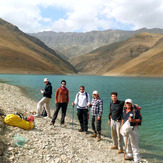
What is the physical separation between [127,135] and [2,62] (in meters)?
132

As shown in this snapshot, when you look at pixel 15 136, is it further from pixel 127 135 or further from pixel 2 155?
pixel 127 135

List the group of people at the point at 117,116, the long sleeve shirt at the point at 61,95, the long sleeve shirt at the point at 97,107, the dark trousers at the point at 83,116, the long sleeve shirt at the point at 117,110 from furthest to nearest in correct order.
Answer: the long sleeve shirt at the point at 61,95, the dark trousers at the point at 83,116, the long sleeve shirt at the point at 97,107, the long sleeve shirt at the point at 117,110, the group of people at the point at 117,116

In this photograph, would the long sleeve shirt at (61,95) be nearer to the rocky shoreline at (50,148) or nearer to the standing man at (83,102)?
the standing man at (83,102)

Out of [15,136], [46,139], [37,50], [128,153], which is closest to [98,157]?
[128,153]

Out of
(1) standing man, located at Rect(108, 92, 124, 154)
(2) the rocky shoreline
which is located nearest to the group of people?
(1) standing man, located at Rect(108, 92, 124, 154)

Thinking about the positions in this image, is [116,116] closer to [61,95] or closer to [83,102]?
[83,102]

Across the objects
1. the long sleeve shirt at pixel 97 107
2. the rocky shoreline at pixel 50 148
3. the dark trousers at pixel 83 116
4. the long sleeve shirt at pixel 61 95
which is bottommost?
the rocky shoreline at pixel 50 148

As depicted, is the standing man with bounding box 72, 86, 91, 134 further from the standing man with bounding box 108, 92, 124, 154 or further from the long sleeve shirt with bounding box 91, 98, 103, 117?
the standing man with bounding box 108, 92, 124, 154

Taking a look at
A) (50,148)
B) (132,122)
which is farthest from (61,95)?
(132,122)

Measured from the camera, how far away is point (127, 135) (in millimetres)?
6426

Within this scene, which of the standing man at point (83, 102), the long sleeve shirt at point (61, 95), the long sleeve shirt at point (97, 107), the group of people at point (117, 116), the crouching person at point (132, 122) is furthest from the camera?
the long sleeve shirt at point (61, 95)

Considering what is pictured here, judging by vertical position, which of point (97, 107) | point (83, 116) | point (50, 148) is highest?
point (97, 107)

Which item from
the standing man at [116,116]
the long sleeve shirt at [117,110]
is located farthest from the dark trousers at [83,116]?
the long sleeve shirt at [117,110]

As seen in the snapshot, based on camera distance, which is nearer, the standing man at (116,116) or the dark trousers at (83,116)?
the standing man at (116,116)
